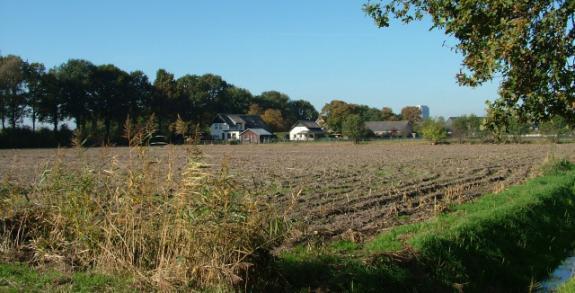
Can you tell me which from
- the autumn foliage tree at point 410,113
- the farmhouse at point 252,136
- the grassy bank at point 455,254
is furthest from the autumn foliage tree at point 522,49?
the autumn foliage tree at point 410,113

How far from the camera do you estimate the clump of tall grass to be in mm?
7453

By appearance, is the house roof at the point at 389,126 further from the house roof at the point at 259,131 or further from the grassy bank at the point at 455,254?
the grassy bank at the point at 455,254

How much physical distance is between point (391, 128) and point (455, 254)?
13036 centimetres

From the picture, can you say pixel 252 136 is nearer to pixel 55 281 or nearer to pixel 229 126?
pixel 229 126

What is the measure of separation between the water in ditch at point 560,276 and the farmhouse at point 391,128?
12420cm

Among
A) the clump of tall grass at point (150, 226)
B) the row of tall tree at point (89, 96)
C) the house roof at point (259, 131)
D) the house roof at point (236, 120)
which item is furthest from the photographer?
the house roof at point (236, 120)

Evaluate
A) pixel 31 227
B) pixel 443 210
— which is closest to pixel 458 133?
pixel 443 210

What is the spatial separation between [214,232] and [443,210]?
9116 mm

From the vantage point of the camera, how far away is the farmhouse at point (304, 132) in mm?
135875

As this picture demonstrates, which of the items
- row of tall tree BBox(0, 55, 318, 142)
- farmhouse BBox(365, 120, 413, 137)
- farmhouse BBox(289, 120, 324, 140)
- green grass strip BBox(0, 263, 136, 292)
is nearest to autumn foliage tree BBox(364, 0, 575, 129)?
green grass strip BBox(0, 263, 136, 292)

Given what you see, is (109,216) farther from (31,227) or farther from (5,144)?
(5,144)

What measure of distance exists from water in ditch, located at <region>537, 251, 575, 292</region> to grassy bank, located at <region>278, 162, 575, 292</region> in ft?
0.57

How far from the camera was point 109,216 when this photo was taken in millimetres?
8469

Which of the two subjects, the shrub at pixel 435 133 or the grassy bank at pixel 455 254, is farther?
the shrub at pixel 435 133
